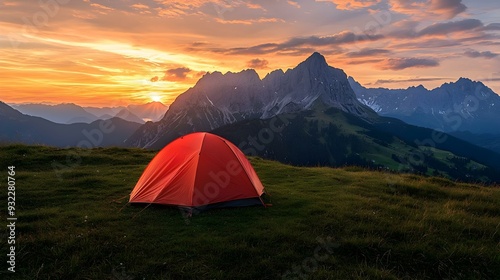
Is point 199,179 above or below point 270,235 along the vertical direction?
above

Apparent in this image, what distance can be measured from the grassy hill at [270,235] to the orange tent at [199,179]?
665 mm

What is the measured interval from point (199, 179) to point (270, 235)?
14.5 feet

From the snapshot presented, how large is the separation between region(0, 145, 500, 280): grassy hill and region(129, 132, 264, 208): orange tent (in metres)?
0.66

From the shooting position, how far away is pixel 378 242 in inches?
379

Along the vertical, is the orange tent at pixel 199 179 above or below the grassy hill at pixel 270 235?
above

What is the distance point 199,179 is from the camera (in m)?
13.2

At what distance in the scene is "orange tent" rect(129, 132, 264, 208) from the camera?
1302 cm

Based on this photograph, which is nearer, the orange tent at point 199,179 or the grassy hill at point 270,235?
the grassy hill at point 270,235

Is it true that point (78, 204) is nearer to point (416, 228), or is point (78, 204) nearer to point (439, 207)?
point (416, 228)

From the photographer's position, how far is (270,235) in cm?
1023

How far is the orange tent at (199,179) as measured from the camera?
13023 mm

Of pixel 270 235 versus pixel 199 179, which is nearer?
pixel 270 235

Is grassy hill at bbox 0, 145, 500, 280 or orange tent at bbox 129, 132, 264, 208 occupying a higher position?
orange tent at bbox 129, 132, 264, 208

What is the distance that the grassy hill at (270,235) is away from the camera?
27.6ft
